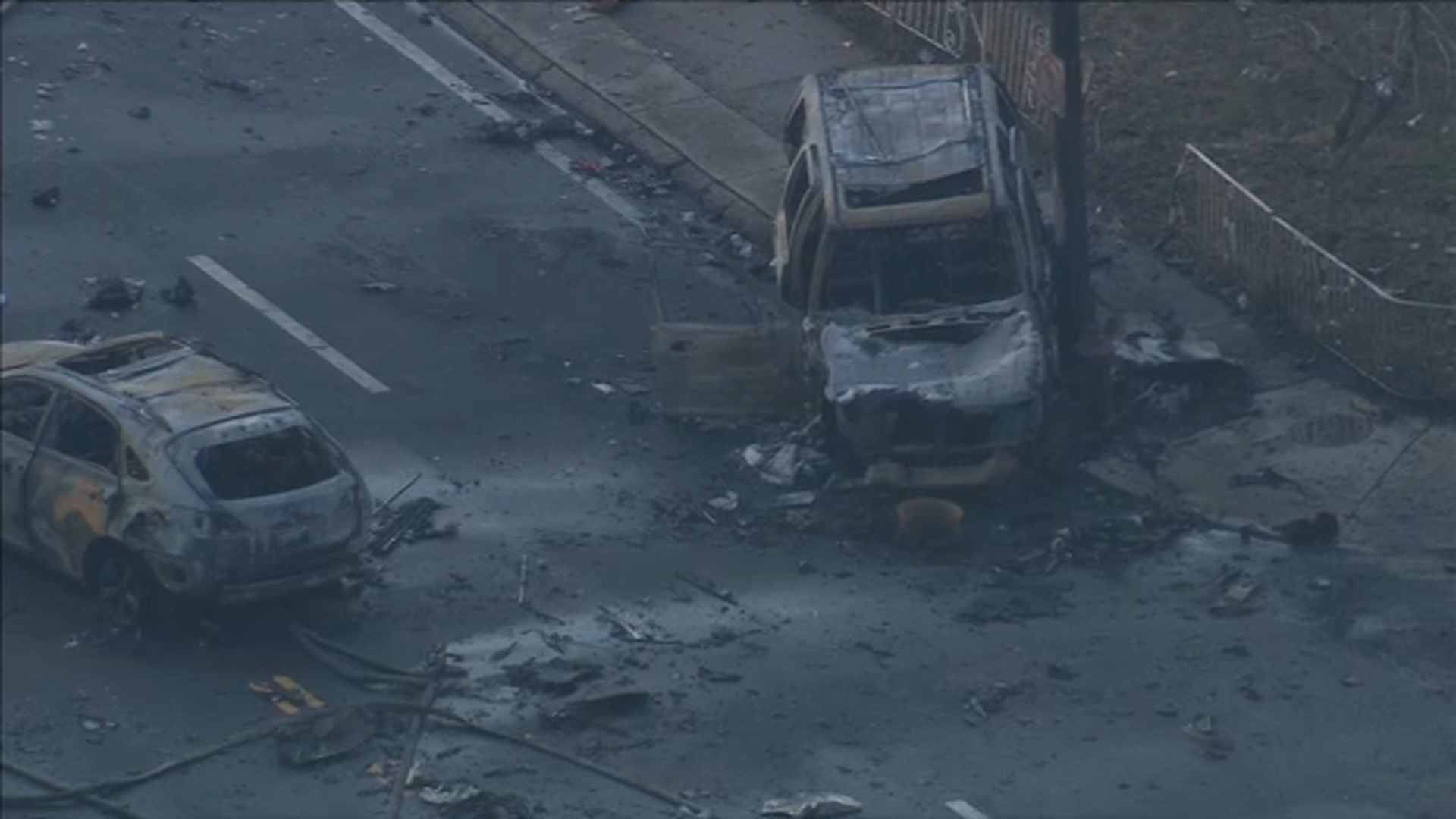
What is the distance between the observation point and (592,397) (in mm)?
18703

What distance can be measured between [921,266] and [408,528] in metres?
3.81

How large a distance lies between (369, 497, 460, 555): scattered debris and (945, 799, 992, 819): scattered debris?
4.37 metres

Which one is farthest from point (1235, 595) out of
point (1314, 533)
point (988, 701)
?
point (988, 701)

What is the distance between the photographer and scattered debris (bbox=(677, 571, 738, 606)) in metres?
15.9

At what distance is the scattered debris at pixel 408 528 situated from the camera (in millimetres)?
16500

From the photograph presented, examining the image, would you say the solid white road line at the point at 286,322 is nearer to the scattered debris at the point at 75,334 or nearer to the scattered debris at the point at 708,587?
the scattered debris at the point at 75,334

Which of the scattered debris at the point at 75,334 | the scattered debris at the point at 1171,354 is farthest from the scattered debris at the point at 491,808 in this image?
the scattered debris at the point at 75,334

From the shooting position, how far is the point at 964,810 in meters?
13.4

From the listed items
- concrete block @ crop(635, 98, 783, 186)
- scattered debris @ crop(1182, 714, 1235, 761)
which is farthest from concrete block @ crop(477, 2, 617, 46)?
scattered debris @ crop(1182, 714, 1235, 761)

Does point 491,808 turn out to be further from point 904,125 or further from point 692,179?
point 692,179

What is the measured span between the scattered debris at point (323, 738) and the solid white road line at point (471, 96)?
7.97 metres

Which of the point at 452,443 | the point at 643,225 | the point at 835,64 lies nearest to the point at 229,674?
the point at 452,443

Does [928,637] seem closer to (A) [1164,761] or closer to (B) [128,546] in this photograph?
(A) [1164,761]

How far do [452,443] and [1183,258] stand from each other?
592 cm
